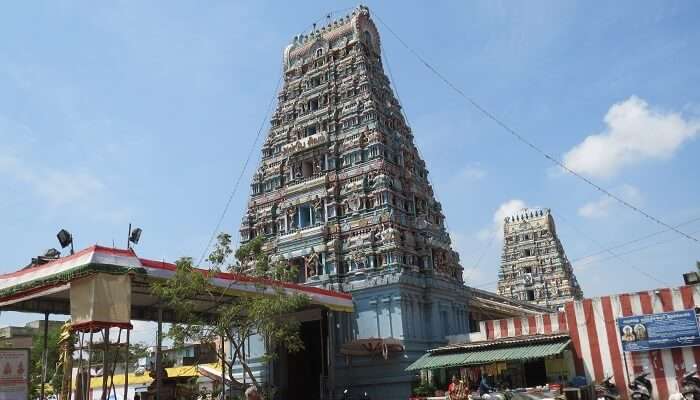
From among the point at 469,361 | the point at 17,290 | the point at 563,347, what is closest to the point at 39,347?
the point at 17,290

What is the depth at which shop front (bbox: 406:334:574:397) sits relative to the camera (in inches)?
1077

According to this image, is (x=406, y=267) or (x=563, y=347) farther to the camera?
(x=406, y=267)

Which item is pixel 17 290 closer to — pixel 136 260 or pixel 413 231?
pixel 136 260

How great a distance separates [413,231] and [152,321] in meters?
15.3

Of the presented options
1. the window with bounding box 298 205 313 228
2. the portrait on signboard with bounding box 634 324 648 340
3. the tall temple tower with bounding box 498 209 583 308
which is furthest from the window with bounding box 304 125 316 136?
the tall temple tower with bounding box 498 209 583 308

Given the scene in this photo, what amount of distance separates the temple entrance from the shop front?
7666 millimetres

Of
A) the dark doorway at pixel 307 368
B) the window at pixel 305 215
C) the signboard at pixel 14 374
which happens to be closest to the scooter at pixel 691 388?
the signboard at pixel 14 374

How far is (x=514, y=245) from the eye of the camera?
68.0 m

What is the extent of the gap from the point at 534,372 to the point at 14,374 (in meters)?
23.3

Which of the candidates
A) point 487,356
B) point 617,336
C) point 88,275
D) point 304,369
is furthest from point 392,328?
point 88,275

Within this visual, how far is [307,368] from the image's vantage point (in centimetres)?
3784

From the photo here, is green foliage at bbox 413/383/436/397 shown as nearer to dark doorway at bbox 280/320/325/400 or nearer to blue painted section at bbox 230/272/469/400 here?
blue painted section at bbox 230/272/469/400

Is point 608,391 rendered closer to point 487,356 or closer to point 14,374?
point 487,356

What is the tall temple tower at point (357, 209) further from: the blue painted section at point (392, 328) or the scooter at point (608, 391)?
the scooter at point (608, 391)
